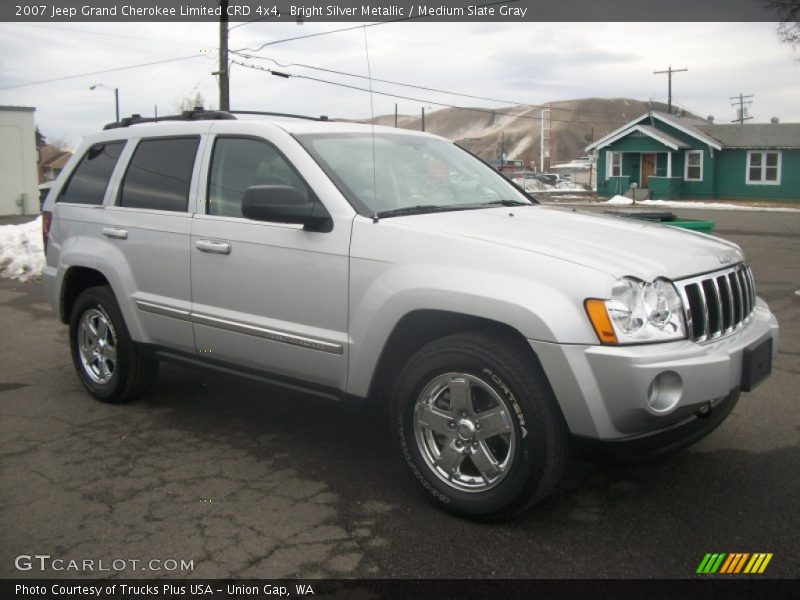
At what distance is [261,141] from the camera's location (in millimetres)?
4395

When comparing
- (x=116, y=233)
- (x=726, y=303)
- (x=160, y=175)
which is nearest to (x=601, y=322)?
(x=726, y=303)

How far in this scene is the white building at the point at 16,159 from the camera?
32.7 meters

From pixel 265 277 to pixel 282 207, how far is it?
20.1 inches

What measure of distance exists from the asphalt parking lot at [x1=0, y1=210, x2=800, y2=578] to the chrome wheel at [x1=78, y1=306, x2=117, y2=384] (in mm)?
240

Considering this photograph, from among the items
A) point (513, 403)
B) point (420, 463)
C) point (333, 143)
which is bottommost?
point (420, 463)

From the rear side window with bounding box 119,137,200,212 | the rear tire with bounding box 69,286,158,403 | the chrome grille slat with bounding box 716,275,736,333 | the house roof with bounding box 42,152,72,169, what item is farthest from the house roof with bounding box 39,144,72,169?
the chrome grille slat with bounding box 716,275,736,333

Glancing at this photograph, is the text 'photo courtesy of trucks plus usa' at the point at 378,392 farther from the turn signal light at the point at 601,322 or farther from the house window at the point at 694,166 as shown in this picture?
the house window at the point at 694,166

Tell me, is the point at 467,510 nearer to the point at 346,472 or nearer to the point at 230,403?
the point at 346,472

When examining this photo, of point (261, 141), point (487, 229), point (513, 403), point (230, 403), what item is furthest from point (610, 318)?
point (230, 403)

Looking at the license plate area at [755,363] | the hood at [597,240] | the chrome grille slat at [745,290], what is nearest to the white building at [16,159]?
the hood at [597,240]

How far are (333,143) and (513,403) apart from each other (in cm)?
188

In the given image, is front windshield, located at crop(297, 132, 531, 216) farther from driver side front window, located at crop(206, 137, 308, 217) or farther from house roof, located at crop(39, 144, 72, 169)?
house roof, located at crop(39, 144, 72, 169)

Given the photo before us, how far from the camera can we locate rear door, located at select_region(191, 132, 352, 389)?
12.8ft

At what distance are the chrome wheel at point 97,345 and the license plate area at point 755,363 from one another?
3.91 m
